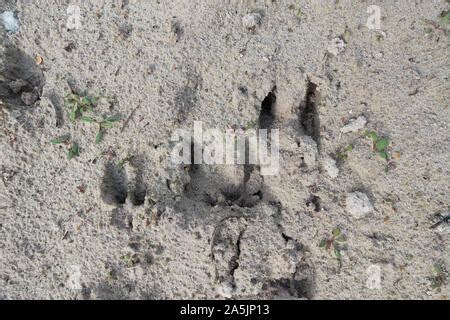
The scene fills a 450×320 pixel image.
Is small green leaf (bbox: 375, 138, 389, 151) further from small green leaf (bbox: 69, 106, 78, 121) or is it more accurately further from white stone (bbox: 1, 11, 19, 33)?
white stone (bbox: 1, 11, 19, 33)

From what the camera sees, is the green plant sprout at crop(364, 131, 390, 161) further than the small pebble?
No

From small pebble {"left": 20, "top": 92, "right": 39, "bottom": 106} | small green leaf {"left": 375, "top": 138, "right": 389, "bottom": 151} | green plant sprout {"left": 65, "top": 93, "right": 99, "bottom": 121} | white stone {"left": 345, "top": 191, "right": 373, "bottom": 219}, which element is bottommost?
white stone {"left": 345, "top": 191, "right": 373, "bottom": 219}

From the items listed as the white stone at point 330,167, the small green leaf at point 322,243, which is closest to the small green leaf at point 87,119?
the white stone at point 330,167

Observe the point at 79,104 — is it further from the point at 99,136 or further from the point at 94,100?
the point at 99,136

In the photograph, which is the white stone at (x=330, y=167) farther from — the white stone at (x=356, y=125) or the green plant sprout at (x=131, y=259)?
the green plant sprout at (x=131, y=259)

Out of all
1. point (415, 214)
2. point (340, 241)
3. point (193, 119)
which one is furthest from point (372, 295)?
point (193, 119)

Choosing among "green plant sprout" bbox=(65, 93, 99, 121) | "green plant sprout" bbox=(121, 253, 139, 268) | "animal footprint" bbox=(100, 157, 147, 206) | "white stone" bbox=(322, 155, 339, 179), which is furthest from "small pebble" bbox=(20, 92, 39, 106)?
"white stone" bbox=(322, 155, 339, 179)

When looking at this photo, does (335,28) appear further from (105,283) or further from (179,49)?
(105,283)

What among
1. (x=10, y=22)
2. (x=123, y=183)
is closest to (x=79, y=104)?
(x=123, y=183)
